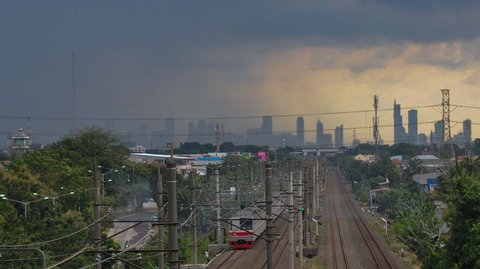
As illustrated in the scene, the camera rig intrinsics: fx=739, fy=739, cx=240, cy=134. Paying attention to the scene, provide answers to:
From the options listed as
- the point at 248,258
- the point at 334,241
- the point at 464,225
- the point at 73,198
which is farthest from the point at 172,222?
the point at 334,241

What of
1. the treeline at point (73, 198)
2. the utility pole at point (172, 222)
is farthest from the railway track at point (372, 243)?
the utility pole at point (172, 222)

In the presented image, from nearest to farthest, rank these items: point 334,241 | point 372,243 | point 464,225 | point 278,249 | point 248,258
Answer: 1. point 464,225
2. point 248,258
3. point 278,249
4. point 372,243
5. point 334,241

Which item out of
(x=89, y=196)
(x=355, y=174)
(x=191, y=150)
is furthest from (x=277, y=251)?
(x=191, y=150)

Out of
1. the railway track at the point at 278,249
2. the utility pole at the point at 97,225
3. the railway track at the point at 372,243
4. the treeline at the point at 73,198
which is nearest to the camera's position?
the utility pole at the point at 97,225

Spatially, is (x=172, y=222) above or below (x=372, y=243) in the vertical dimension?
above

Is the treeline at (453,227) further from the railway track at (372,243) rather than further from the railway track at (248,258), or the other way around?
the railway track at (248,258)

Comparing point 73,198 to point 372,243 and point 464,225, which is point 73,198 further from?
point 464,225

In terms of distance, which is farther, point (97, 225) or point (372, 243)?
point (372, 243)

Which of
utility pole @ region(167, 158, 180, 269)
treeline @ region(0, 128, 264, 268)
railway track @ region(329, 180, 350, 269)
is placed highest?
utility pole @ region(167, 158, 180, 269)

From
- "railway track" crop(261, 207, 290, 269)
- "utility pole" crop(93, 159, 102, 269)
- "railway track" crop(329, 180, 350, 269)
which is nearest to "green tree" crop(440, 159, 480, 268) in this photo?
"utility pole" crop(93, 159, 102, 269)

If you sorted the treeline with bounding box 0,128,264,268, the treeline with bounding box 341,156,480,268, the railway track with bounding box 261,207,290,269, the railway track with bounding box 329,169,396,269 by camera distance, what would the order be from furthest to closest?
the railway track with bounding box 261,207,290,269 → the railway track with bounding box 329,169,396,269 → the treeline with bounding box 0,128,264,268 → the treeline with bounding box 341,156,480,268

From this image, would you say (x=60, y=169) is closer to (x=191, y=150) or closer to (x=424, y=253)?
(x=424, y=253)

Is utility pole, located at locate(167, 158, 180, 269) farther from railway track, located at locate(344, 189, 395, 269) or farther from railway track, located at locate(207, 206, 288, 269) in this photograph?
railway track, located at locate(344, 189, 395, 269)

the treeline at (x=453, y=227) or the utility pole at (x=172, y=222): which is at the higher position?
the utility pole at (x=172, y=222)
